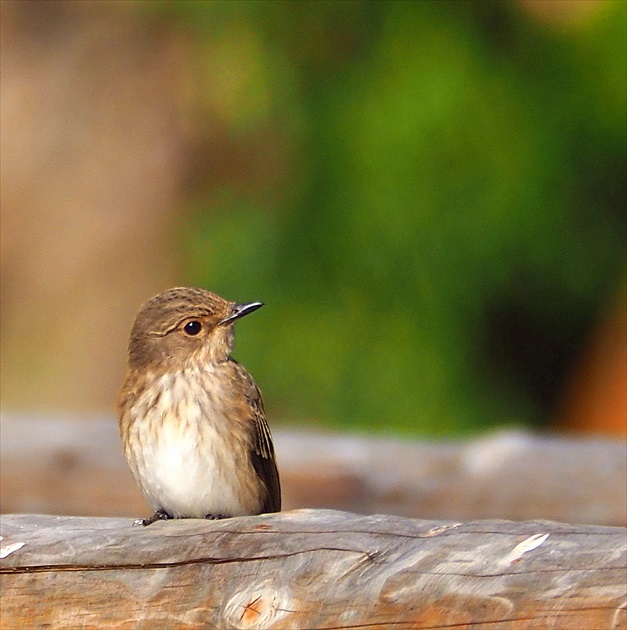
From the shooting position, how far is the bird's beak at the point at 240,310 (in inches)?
170

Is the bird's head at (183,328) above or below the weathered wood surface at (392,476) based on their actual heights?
above

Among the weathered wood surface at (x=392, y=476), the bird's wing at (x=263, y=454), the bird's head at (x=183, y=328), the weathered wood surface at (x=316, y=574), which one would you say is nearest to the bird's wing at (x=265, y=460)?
the bird's wing at (x=263, y=454)

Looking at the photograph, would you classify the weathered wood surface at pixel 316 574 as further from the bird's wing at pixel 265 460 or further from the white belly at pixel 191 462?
the bird's wing at pixel 265 460

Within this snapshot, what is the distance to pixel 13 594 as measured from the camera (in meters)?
2.96

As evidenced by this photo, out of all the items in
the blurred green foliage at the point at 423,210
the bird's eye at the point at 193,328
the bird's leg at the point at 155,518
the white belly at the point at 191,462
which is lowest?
the bird's leg at the point at 155,518

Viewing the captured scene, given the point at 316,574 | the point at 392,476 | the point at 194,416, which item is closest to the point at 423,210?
the point at 392,476

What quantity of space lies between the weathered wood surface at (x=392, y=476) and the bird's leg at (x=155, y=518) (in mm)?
1276

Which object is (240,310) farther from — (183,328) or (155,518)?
(155,518)

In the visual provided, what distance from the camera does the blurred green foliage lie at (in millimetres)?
7887

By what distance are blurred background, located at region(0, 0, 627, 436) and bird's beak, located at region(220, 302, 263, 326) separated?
3.56m

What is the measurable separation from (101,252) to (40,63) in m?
1.64

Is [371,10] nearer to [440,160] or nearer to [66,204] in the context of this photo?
[440,160]

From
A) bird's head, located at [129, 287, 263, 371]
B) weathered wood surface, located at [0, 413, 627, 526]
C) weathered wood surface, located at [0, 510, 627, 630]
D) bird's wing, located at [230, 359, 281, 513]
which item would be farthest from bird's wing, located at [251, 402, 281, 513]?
weathered wood surface, located at [0, 510, 627, 630]

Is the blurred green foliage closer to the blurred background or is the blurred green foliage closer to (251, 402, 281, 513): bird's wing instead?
the blurred background
